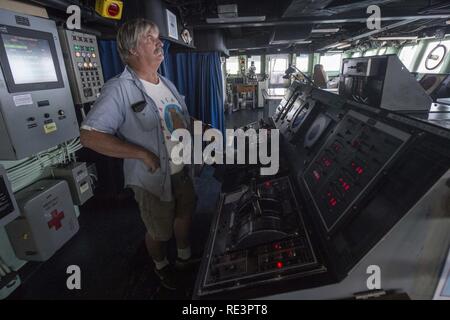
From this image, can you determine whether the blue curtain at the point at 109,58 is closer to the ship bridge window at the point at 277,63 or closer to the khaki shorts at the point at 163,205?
→ the khaki shorts at the point at 163,205

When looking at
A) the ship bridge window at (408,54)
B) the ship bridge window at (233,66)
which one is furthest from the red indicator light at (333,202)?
the ship bridge window at (233,66)

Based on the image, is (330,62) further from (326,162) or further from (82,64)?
(326,162)

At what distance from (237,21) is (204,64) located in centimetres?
106

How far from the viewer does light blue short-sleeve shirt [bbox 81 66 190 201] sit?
126 centimetres

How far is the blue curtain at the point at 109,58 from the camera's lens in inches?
114

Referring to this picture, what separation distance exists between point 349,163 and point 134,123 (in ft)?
3.52

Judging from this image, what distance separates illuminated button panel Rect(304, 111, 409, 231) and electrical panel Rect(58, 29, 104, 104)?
2.26 meters

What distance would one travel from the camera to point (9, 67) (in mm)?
1727

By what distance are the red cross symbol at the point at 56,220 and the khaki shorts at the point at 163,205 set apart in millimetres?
1082

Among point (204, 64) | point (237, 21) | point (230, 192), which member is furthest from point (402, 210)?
point (204, 64)

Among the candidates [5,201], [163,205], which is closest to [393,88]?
[163,205]

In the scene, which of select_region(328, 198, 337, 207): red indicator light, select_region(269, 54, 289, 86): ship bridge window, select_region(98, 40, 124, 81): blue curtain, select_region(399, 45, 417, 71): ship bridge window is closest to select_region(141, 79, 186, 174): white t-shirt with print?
select_region(328, 198, 337, 207): red indicator light

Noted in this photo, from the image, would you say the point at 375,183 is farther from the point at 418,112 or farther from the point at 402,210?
the point at 418,112
